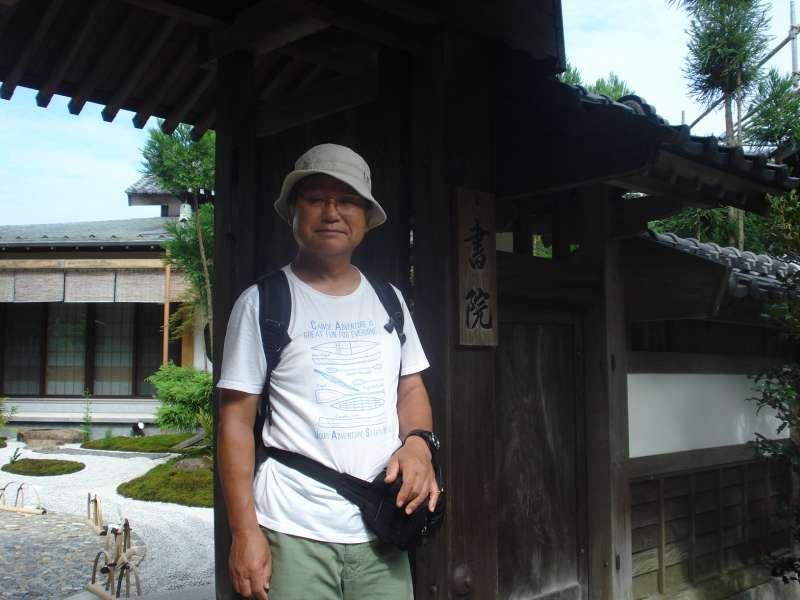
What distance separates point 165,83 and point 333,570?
291 cm

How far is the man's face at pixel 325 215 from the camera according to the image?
7.97ft

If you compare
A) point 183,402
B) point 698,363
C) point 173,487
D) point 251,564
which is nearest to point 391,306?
point 251,564

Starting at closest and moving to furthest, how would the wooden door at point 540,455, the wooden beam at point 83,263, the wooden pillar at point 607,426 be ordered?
the wooden door at point 540,455
the wooden pillar at point 607,426
the wooden beam at point 83,263

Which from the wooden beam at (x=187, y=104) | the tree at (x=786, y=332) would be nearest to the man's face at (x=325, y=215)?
the wooden beam at (x=187, y=104)

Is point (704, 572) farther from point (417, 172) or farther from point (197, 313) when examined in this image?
point (197, 313)

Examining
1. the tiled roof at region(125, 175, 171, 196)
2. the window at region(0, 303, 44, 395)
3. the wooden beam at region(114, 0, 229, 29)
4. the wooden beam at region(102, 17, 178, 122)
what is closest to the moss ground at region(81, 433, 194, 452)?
the window at region(0, 303, 44, 395)

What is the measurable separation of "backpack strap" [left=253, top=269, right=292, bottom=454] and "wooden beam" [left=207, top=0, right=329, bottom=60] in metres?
1.27

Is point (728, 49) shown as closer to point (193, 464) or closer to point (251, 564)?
point (193, 464)

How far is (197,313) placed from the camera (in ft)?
56.5

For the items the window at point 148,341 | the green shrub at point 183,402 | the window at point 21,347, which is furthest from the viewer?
the window at point 21,347

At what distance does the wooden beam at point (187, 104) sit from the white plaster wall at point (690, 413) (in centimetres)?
319

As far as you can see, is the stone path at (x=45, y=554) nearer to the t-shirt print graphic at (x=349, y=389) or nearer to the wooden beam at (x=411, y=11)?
the t-shirt print graphic at (x=349, y=389)

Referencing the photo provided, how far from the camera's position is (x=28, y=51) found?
139 inches

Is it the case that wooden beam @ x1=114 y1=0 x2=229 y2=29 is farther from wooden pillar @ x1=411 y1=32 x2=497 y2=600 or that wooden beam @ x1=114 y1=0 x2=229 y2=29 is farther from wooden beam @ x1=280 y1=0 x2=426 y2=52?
wooden pillar @ x1=411 y1=32 x2=497 y2=600
